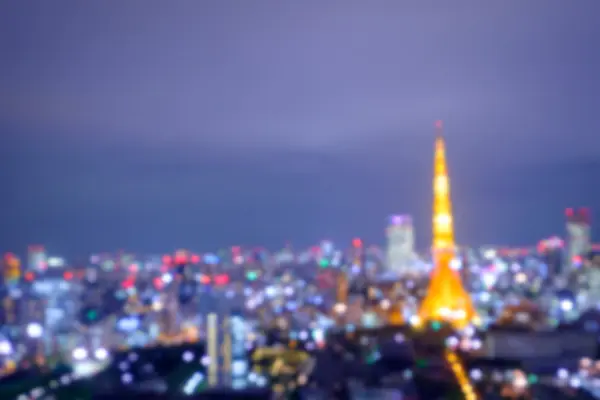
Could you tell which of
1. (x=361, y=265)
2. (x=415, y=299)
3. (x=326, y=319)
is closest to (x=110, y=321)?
(x=326, y=319)

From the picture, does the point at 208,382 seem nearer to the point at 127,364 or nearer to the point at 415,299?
the point at 127,364

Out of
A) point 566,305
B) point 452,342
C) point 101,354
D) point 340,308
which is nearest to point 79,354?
point 101,354

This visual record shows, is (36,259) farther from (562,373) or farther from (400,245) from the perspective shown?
(400,245)

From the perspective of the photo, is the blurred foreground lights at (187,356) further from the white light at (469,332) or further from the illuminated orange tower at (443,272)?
the illuminated orange tower at (443,272)

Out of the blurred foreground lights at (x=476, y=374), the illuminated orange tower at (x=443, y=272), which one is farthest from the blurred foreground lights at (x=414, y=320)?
the blurred foreground lights at (x=476, y=374)

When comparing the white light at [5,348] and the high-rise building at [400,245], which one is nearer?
the white light at [5,348]

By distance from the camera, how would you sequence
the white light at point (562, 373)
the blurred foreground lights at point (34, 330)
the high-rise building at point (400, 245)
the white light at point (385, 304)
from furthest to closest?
1. the high-rise building at point (400, 245)
2. the white light at point (385, 304)
3. the blurred foreground lights at point (34, 330)
4. the white light at point (562, 373)

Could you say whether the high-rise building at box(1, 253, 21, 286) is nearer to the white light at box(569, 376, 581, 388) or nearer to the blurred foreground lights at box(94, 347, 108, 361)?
the blurred foreground lights at box(94, 347, 108, 361)
